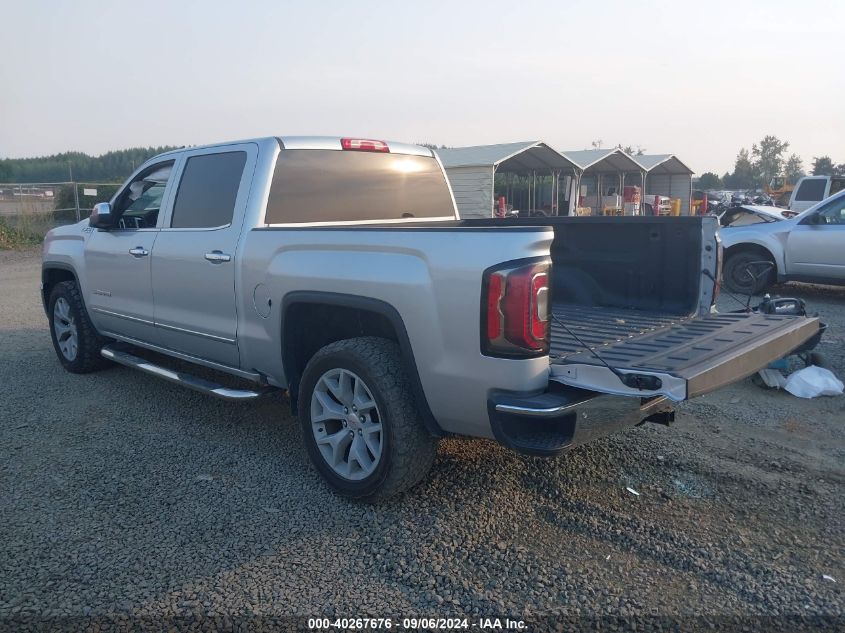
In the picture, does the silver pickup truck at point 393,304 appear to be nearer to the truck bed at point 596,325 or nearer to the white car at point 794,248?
the truck bed at point 596,325

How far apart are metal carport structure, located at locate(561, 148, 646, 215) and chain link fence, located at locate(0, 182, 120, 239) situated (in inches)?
715

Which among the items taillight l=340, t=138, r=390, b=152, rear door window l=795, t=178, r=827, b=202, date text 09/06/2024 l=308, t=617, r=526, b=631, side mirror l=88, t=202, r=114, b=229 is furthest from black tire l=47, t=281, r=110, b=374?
rear door window l=795, t=178, r=827, b=202

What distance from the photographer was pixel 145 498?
406 centimetres

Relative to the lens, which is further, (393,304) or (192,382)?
(192,382)

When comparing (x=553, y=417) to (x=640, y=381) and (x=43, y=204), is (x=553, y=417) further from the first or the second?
(x=43, y=204)

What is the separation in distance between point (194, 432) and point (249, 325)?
3.62ft

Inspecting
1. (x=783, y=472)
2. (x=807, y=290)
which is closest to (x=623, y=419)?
(x=783, y=472)

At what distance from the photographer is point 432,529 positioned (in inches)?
144

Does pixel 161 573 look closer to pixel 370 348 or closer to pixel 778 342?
pixel 370 348

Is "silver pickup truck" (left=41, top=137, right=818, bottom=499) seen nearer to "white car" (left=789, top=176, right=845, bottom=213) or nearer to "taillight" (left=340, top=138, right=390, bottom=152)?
"taillight" (left=340, top=138, right=390, bottom=152)

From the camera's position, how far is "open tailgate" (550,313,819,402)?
9.96 ft

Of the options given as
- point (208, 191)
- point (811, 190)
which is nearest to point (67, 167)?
point (811, 190)

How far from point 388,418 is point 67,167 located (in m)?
61.0

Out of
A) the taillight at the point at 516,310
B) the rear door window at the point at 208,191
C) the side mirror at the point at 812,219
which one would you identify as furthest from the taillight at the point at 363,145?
the side mirror at the point at 812,219
